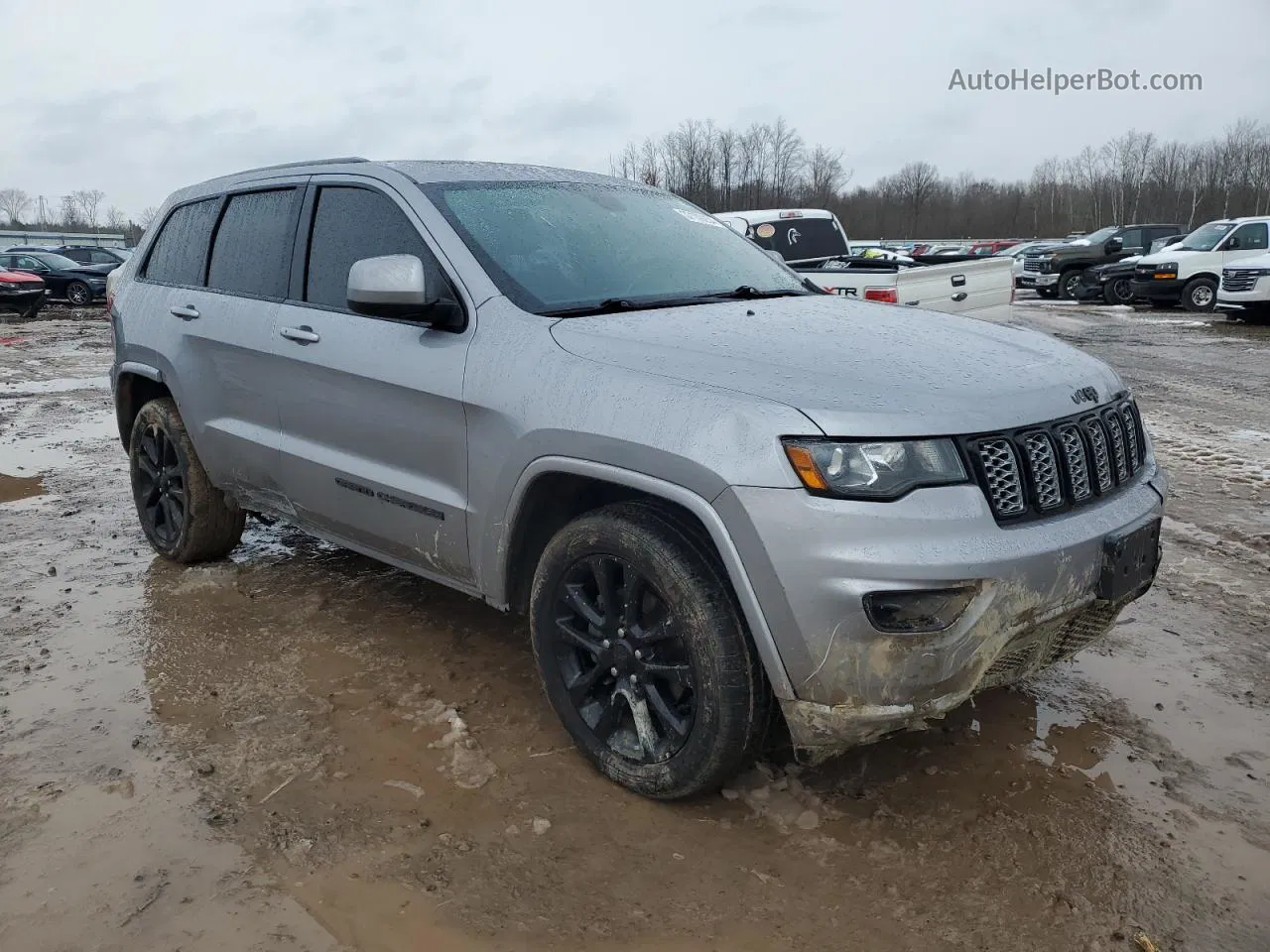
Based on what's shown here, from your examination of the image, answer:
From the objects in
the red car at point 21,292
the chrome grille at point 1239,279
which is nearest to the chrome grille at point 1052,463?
the chrome grille at point 1239,279

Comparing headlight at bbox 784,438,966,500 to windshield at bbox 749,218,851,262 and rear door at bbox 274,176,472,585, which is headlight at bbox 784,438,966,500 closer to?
rear door at bbox 274,176,472,585

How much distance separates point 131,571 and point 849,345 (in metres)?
3.90

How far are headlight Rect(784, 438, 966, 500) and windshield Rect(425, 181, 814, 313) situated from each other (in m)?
1.12

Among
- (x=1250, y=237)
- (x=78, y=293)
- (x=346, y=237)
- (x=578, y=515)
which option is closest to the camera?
(x=578, y=515)

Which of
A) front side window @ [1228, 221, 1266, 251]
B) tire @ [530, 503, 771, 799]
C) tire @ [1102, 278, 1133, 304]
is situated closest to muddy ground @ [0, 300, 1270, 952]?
tire @ [530, 503, 771, 799]

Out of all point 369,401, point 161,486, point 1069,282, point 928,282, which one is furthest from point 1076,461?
point 1069,282

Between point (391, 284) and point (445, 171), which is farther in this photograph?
point (445, 171)

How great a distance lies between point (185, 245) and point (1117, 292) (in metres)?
24.0

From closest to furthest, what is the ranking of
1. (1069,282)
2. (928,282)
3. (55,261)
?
(928,282) → (55,261) → (1069,282)

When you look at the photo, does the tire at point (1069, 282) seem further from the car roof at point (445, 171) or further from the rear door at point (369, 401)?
the rear door at point (369, 401)

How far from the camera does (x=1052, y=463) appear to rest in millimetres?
2727

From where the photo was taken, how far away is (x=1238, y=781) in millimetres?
3086

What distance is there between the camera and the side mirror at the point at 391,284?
3.21 meters

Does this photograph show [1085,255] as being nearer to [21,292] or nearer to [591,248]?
[21,292]
